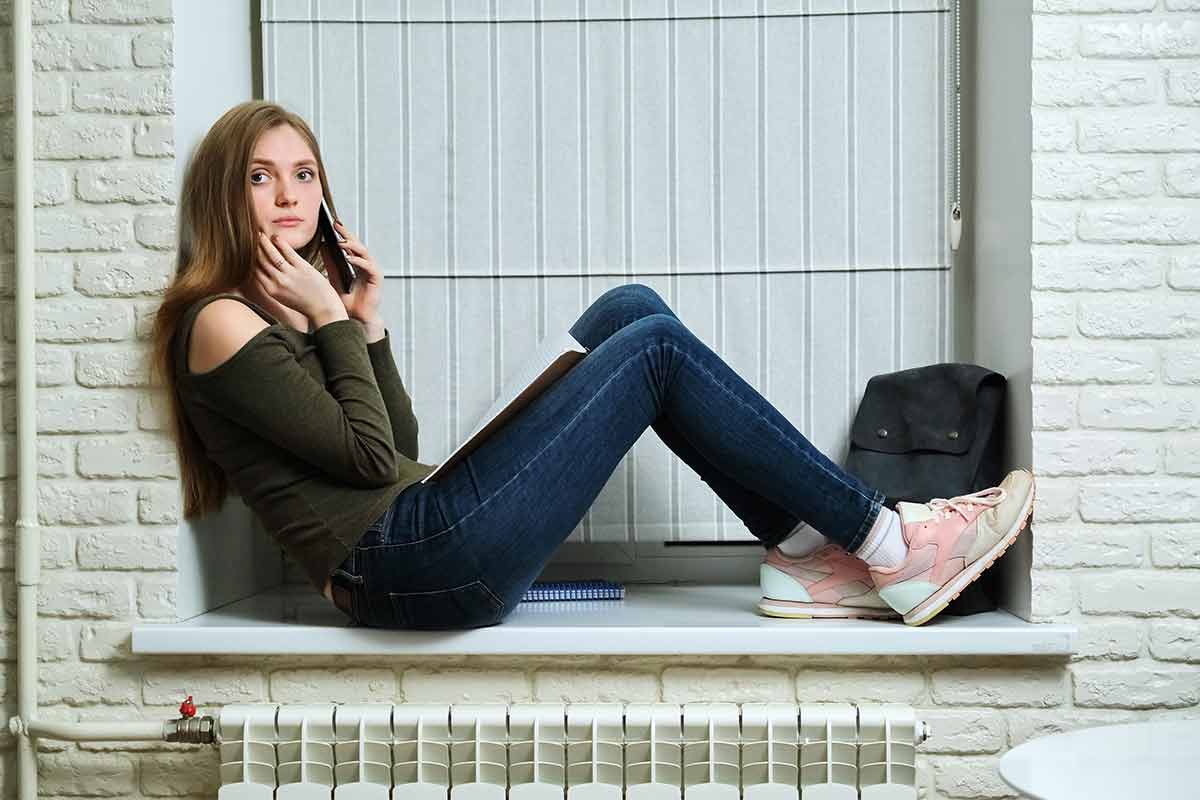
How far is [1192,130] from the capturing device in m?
1.85

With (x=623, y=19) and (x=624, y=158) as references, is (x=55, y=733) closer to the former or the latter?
(x=624, y=158)

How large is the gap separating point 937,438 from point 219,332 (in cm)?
126

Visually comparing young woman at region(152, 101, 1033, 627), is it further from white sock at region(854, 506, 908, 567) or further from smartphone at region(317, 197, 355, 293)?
smartphone at region(317, 197, 355, 293)

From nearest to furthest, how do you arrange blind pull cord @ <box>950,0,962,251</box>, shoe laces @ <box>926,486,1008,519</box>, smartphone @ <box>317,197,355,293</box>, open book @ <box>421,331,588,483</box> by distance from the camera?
open book @ <box>421,331,588,483</box>, shoe laces @ <box>926,486,1008,519</box>, smartphone @ <box>317,197,355,293</box>, blind pull cord @ <box>950,0,962,251</box>

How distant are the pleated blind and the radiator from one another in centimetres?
54

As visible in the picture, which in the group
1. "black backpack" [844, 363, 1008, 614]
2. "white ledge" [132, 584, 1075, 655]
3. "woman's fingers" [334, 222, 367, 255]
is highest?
"woman's fingers" [334, 222, 367, 255]

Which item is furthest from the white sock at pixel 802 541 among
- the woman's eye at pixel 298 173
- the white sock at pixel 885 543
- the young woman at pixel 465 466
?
the woman's eye at pixel 298 173

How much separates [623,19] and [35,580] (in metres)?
1.51

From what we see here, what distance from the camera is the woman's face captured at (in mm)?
1979

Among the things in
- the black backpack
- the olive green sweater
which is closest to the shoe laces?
the black backpack

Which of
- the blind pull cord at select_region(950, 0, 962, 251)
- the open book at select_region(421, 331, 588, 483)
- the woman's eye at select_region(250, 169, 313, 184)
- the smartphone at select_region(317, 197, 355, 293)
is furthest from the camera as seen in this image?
the blind pull cord at select_region(950, 0, 962, 251)

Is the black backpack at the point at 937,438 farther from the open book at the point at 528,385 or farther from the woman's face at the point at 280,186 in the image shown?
the woman's face at the point at 280,186

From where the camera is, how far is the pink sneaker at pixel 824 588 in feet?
6.28

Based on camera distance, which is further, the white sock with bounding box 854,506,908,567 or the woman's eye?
the woman's eye
